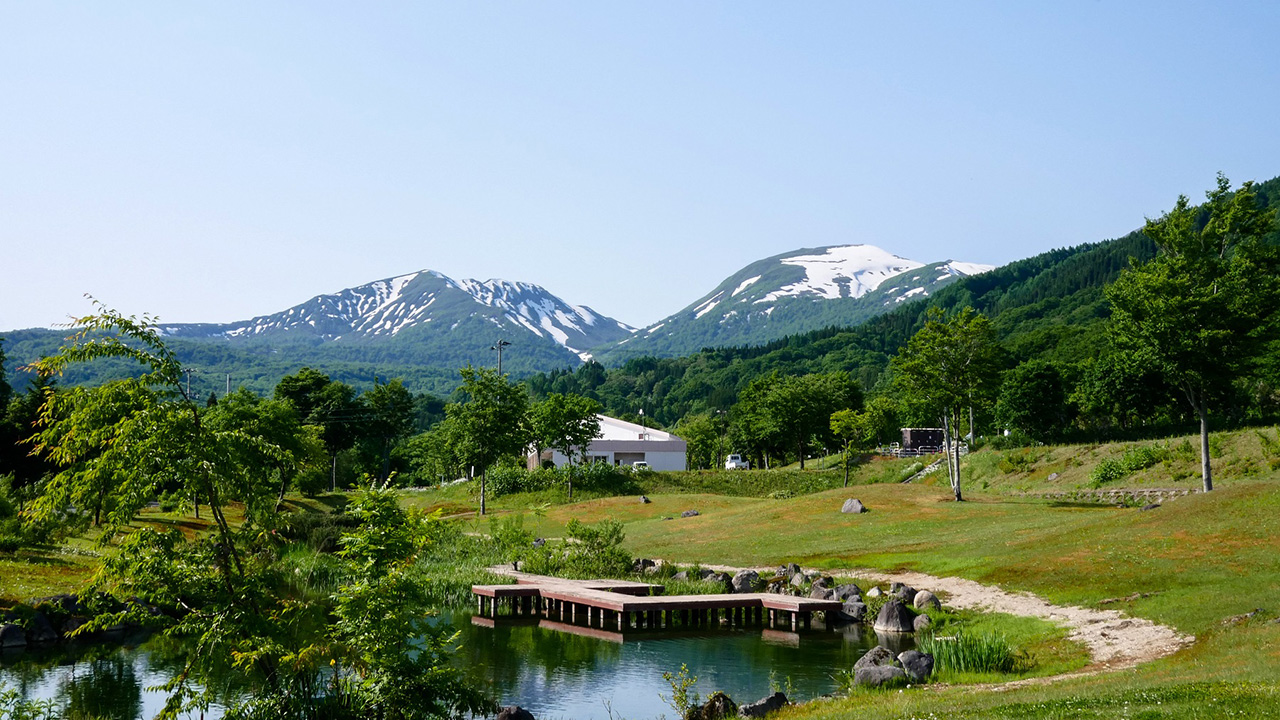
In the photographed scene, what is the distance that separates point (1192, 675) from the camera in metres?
16.0

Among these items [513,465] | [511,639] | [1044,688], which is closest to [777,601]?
[511,639]

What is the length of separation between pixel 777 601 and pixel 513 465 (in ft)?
203

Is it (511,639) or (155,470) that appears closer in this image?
(155,470)

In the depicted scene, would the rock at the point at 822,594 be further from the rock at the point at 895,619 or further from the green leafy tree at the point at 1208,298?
the green leafy tree at the point at 1208,298

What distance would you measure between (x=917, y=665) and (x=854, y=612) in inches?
406

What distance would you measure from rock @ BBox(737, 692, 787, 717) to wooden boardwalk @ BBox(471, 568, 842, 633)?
493 inches

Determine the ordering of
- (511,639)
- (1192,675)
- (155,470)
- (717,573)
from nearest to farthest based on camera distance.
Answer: (155,470)
(1192,675)
(511,639)
(717,573)

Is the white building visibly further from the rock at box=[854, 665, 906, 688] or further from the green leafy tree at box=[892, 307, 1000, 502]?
the rock at box=[854, 665, 906, 688]

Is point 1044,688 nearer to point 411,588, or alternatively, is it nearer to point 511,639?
point 411,588

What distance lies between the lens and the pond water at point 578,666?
20.5 m

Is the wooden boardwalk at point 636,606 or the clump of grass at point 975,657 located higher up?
the clump of grass at point 975,657

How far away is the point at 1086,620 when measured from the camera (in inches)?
988

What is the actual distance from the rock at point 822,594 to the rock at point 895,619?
3303 mm

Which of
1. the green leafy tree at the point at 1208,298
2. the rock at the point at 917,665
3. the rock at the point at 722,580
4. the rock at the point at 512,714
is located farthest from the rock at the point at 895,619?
the green leafy tree at the point at 1208,298
